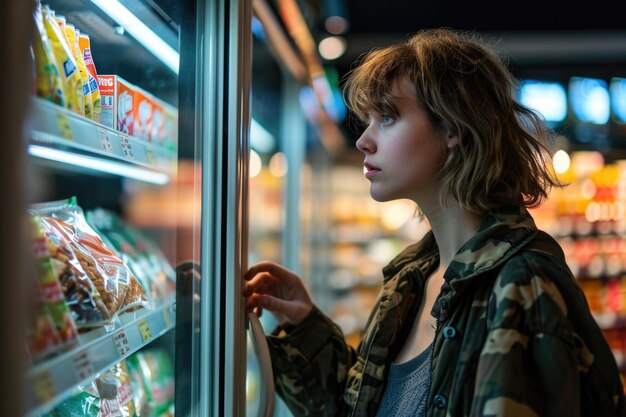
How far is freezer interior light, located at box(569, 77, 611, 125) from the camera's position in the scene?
15.5 feet

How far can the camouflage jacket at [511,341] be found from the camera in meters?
1.07

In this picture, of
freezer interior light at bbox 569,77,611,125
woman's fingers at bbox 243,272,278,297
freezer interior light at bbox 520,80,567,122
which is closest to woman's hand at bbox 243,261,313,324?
woman's fingers at bbox 243,272,278,297

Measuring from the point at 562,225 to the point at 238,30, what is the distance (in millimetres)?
4352

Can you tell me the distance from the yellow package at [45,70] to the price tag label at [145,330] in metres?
0.44

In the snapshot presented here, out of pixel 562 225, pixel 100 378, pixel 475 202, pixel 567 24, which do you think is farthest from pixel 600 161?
pixel 100 378

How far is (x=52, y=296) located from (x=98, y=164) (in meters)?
0.61

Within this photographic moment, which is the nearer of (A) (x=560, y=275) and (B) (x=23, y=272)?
(B) (x=23, y=272)

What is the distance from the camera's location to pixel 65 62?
40.4 inches

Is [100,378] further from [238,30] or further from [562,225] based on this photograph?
[562,225]

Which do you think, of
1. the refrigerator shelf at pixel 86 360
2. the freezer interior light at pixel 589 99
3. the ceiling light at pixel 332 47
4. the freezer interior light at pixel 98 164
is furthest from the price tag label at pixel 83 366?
the freezer interior light at pixel 589 99

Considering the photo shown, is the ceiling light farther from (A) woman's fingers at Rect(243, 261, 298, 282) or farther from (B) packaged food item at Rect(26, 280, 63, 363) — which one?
(B) packaged food item at Rect(26, 280, 63, 363)

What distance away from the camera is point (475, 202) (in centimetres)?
135

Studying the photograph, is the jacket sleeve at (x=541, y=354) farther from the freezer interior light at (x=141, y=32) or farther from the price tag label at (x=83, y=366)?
the freezer interior light at (x=141, y=32)

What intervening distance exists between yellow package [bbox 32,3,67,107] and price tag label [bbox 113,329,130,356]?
37 centimetres
